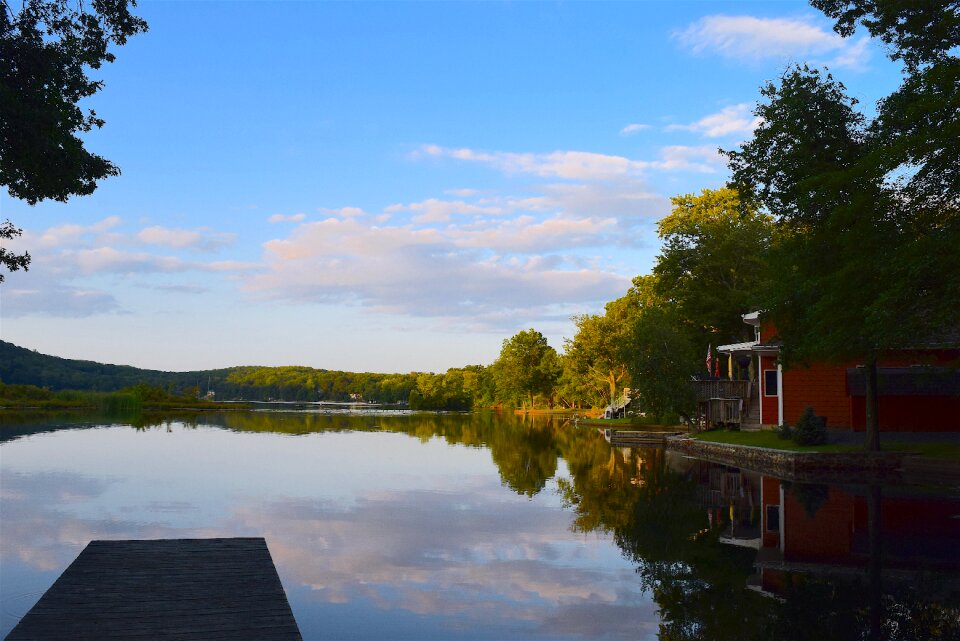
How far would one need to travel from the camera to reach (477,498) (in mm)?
21547

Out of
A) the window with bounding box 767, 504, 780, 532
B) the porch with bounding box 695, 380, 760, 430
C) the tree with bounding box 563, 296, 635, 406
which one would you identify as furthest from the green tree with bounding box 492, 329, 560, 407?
the window with bounding box 767, 504, 780, 532

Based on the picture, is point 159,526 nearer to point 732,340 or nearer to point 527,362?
point 732,340

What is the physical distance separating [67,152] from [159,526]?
865cm

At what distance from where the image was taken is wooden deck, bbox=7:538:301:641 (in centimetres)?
792

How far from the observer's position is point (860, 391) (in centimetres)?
3581

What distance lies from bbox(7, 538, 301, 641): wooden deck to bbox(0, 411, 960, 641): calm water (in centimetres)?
77

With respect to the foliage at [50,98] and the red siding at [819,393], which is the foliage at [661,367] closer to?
the red siding at [819,393]

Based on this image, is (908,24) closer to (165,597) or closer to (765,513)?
(765,513)

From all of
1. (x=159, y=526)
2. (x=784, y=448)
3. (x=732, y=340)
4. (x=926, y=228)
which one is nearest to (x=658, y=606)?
(x=159, y=526)

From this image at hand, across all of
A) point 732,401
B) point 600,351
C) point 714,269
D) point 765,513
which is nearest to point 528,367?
point 600,351

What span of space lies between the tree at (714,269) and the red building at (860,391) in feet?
48.7

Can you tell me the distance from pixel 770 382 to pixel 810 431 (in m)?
9.35

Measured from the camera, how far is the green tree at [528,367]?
12625 centimetres

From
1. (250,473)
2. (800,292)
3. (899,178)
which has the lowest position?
(250,473)
